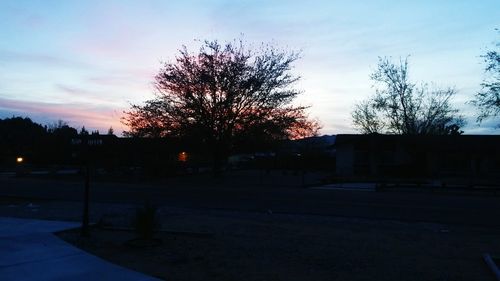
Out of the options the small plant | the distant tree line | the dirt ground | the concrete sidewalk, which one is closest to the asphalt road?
the dirt ground

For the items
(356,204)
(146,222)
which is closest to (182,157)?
(356,204)

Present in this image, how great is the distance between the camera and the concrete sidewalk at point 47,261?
851 centimetres

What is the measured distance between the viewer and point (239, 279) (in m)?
8.70

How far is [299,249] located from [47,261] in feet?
15.1

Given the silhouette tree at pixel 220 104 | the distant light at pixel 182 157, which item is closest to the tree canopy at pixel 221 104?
the silhouette tree at pixel 220 104

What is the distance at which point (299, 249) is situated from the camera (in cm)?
1142

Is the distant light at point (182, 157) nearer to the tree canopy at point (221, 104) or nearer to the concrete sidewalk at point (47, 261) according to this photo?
the tree canopy at point (221, 104)

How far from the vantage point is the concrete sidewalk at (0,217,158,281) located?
851 centimetres

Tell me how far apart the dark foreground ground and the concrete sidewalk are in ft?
1.40

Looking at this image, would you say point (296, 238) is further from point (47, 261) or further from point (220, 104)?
point (220, 104)

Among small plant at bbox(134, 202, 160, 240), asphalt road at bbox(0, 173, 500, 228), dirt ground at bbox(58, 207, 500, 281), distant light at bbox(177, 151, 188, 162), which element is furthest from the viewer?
distant light at bbox(177, 151, 188, 162)

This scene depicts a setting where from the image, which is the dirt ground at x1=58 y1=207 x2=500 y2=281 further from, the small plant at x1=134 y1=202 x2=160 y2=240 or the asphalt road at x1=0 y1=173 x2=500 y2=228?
the asphalt road at x1=0 y1=173 x2=500 y2=228

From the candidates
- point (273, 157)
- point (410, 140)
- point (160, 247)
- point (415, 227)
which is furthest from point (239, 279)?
point (273, 157)

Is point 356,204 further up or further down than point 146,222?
further down
